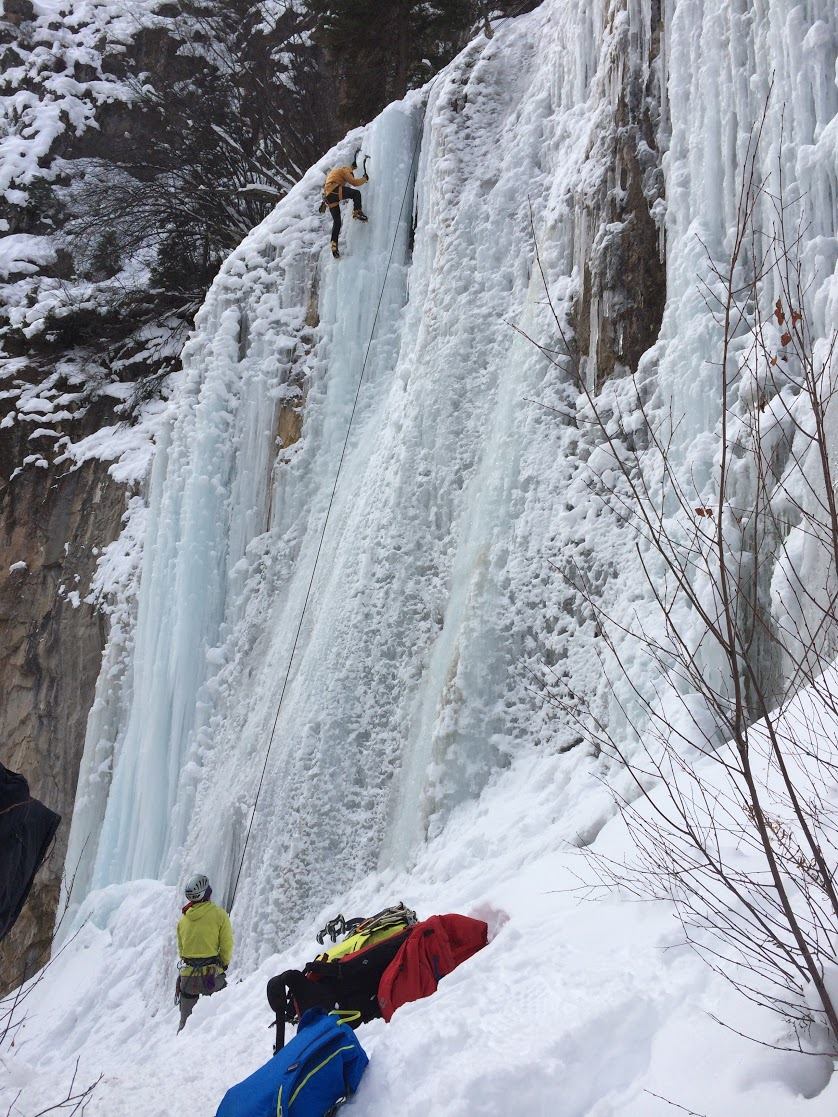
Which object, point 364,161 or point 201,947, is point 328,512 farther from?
point 201,947

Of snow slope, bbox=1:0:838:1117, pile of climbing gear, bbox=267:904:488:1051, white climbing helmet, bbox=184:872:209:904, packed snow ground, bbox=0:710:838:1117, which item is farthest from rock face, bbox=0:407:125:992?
pile of climbing gear, bbox=267:904:488:1051

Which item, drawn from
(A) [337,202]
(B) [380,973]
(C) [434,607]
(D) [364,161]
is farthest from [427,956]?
(D) [364,161]

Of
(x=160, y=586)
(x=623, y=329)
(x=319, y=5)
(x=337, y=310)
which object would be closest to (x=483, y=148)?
(x=337, y=310)

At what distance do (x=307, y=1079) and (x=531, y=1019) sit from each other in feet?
2.16

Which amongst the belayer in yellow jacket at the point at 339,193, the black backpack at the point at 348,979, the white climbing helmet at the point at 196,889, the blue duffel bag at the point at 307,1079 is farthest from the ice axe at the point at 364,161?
the blue duffel bag at the point at 307,1079

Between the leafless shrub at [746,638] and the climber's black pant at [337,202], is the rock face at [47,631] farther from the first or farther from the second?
the leafless shrub at [746,638]

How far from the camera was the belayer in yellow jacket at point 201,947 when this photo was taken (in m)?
5.64

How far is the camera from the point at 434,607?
643cm

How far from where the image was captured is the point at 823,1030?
83.3 inches

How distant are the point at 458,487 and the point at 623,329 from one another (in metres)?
1.52

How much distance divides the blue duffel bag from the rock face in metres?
8.51

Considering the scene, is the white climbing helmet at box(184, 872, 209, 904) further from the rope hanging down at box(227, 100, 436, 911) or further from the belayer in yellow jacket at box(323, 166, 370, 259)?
the belayer in yellow jacket at box(323, 166, 370, 259)

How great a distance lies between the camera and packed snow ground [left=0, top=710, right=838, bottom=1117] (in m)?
2.30

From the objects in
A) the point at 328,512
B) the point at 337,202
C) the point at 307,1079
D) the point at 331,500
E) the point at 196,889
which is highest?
the point at 337,202
